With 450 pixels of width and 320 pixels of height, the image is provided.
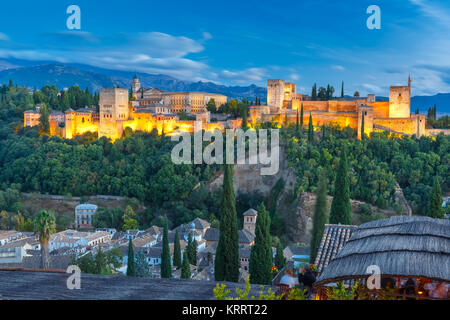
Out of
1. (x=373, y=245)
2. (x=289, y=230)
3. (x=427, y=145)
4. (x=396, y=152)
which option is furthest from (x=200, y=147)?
(x=373, y=245)

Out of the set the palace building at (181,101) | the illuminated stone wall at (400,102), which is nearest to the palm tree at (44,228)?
the palace building at (181,101)

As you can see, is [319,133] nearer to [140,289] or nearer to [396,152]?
[396,152]

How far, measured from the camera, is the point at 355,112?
44.3 m

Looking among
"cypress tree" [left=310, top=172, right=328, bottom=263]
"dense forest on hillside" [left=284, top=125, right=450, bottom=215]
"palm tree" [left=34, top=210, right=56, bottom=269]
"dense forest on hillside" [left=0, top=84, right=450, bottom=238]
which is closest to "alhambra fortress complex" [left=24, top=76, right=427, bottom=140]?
"dense forest on hillside" [left=0, top=84, right=450, bottom=238]

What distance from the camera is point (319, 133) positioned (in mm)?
43688

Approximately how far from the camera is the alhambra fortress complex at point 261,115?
145 ft

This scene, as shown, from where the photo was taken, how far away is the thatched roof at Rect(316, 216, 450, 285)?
5684 millimetres

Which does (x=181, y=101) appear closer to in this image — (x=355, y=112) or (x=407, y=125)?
(x=355, y=112)

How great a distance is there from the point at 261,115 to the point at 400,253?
137ft

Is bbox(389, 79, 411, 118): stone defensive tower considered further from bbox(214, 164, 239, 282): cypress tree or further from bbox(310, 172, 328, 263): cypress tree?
bbox(214, 164, 239, 282): cypress tree

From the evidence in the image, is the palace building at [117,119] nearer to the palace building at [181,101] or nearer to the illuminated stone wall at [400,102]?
the palace building at [181,101]

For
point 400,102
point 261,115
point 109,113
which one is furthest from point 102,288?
point 400,102

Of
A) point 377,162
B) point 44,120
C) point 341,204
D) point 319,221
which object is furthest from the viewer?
point 44,120

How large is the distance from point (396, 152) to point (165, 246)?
952 inches
